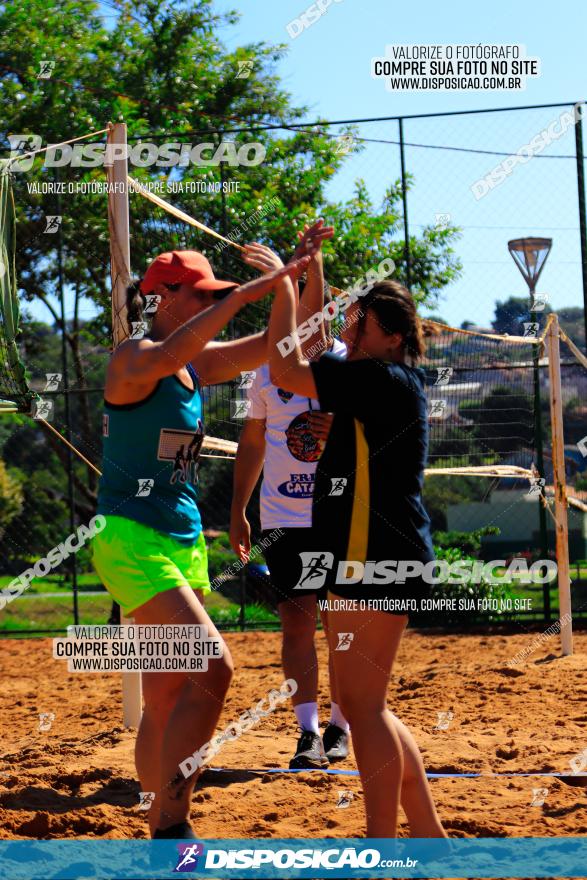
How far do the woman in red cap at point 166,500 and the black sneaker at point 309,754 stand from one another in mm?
1238

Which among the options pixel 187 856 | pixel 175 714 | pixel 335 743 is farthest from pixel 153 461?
pixel 335 743

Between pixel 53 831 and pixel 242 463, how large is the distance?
1799 mm

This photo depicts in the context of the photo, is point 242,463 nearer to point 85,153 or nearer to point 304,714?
point 304,714

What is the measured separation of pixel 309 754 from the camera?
441cm

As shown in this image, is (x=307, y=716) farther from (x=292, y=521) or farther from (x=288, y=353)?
(x=288, y=353)

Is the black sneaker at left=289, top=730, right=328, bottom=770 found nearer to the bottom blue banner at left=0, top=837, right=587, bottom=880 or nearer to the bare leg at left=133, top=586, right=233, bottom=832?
the bottom blue banner at left=0, top=837, right=587, bottom=880

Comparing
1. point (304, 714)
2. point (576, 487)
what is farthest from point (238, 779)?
point (576, 487)

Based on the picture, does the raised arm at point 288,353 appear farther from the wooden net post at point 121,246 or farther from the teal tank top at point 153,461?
the wooden net post at point 121,246

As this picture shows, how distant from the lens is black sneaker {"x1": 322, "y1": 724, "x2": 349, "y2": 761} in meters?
4.60

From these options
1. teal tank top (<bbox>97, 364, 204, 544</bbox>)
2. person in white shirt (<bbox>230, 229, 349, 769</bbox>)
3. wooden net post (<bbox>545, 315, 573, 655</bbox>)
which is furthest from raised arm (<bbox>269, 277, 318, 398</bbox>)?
wooden net post (<bbox>545, 315, 573, 655</bbox>)

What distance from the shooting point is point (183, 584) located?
312 centimetres

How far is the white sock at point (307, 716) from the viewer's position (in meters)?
4.51

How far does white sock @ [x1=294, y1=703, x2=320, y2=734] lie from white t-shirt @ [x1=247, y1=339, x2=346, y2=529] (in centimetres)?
78

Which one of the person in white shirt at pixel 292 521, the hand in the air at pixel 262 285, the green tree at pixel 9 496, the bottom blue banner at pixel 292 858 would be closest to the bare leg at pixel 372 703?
the bottom blue banner at pixel 292 858
